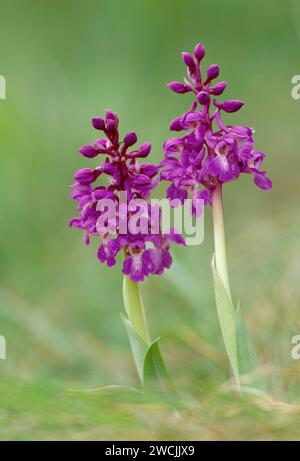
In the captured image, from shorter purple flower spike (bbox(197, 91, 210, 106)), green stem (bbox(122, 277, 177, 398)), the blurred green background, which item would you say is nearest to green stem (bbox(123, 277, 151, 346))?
green stem (bbox(122, 277, 177, 398))

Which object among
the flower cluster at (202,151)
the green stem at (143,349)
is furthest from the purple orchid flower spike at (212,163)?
the green stem at (143,349)

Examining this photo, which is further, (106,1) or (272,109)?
(106,1)

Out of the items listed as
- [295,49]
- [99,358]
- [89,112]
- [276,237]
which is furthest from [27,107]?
[99,358]

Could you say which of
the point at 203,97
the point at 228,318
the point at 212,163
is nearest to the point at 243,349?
the point at 228,318

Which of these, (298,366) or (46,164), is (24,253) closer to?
(46,164)

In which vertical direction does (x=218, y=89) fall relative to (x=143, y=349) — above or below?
above

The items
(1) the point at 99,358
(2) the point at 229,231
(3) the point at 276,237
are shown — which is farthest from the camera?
(2) the point at 229,231

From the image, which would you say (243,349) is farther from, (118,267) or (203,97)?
(118,267)
